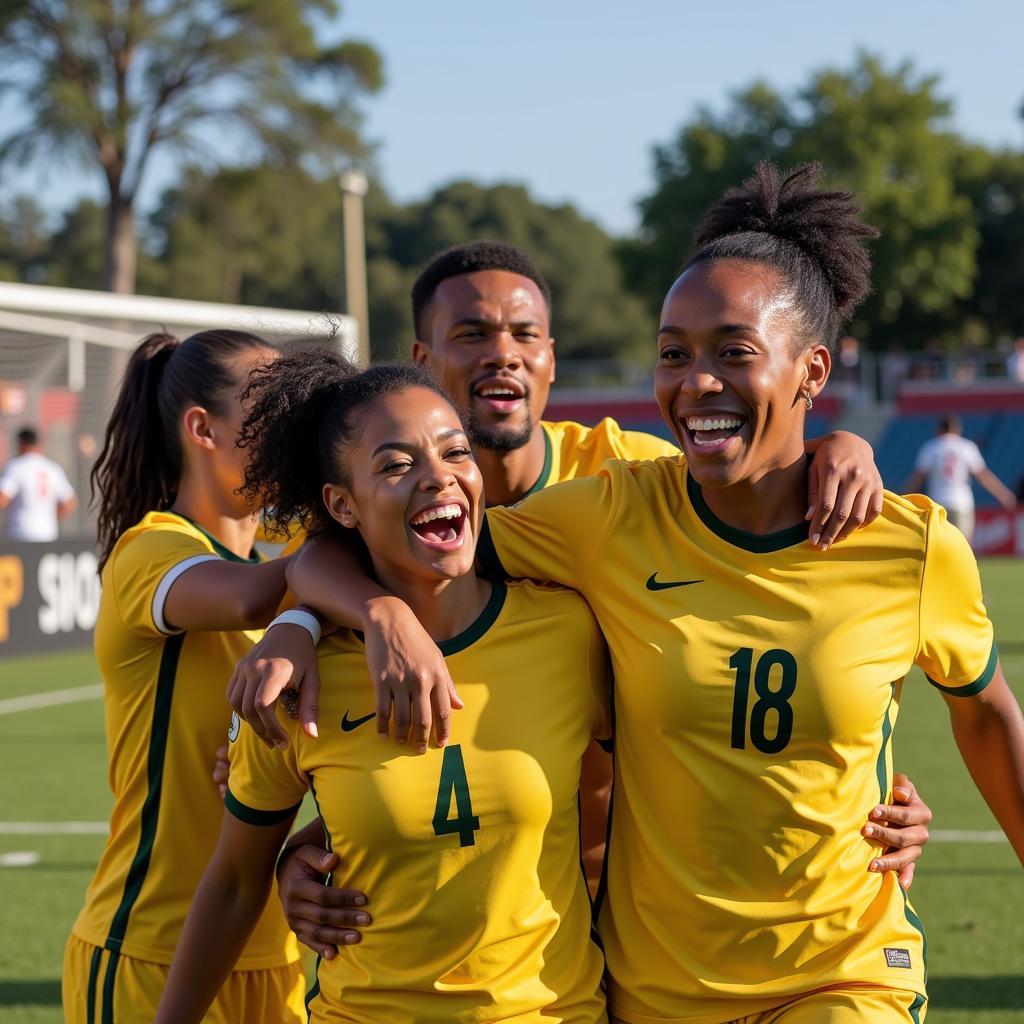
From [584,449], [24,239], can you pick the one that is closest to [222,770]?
[584,449]

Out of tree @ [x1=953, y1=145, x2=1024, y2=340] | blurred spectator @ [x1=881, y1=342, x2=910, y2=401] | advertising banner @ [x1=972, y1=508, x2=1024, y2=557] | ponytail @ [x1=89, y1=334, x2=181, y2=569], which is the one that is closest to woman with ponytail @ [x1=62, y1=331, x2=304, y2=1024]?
ponytail @ [x1=89, y1=334, x2=181, y2=569]

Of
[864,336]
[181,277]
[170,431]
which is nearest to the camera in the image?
[170,431]

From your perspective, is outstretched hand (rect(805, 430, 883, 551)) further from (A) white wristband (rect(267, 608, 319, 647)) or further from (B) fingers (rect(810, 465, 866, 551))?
(A) white wristband (rect(267, 608, 319, 647))

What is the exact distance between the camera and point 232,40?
41344 mm

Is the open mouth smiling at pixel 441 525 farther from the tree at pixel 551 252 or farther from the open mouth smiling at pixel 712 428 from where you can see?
the tree at pixel 551 252

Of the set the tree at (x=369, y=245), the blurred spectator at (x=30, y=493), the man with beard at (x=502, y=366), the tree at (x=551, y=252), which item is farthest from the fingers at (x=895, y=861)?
the tree at (x=551, y=252)

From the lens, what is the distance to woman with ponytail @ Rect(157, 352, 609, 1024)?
267 cm

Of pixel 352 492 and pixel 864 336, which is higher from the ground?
pixel 864 336

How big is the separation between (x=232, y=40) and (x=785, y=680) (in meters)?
41.6

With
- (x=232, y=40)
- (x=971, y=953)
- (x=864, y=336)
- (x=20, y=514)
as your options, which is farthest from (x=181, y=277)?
(x=971, y=953)

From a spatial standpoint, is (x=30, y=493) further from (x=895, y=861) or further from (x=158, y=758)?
(x=895, y=861)

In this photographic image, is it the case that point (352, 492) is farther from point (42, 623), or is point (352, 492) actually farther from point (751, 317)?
point (42, 623)

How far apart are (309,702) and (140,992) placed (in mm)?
958

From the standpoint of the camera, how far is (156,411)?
12.1ft
